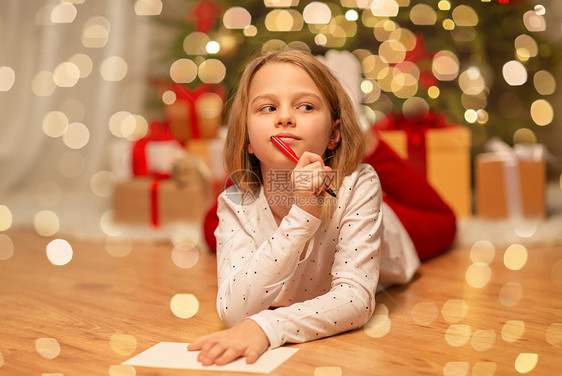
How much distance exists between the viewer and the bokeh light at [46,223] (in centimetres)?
207

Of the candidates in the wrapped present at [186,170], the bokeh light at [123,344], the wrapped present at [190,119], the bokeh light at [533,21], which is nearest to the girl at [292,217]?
the bokeh light at [123,344]

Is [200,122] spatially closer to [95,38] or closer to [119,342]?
[95,38]

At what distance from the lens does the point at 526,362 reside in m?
0.91

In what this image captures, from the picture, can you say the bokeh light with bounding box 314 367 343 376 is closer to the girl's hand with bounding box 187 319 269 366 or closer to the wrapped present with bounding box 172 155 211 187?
the girl's hand with bounding box 187 319 269 366

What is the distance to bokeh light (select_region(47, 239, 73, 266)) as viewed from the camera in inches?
66.7

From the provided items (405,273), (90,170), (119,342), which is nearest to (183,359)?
(119,342)

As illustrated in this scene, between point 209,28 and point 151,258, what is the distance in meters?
1.02

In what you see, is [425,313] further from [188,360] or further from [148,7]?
[148,7]

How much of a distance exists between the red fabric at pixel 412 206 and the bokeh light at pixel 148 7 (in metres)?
1.27

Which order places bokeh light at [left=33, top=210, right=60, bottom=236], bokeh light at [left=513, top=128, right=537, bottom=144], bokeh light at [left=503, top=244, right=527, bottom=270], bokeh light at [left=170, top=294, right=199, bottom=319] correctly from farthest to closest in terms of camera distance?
bokeh light at [left=513, top=128, right=537, bottom=144], bokeh light at [left=33, top=210, right=60, bottom=236], bokeh light at [left=503, top=244, right=527, bottom=270], bokeh light at [left=170, top=294, right=199, bottom=319]

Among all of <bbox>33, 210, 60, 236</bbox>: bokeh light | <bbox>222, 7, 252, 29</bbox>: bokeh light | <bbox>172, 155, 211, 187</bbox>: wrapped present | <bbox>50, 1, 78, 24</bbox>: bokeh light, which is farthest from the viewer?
<bbox>50, 1, 78, 24</bbox>: bokeh light

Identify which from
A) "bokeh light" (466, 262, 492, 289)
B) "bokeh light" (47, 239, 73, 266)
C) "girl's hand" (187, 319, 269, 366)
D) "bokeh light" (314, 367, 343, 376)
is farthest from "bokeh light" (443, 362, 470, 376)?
"bokeh light" (47, 239, 73, 266)

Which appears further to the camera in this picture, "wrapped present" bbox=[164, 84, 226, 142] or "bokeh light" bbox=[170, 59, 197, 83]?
"bokeh light" bbox=[170, 59, 197, 83]

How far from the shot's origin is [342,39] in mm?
2227
